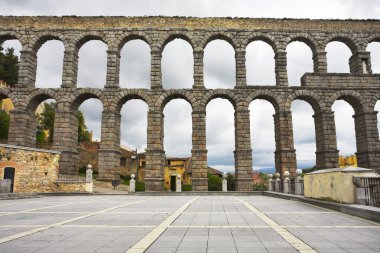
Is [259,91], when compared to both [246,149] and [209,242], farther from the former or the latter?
[209,242]

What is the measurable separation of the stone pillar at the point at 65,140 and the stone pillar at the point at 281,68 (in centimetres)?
1850

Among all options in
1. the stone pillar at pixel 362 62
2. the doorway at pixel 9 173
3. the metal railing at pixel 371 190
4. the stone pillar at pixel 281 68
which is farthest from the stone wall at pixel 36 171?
the stone pillar at pixel 362 62

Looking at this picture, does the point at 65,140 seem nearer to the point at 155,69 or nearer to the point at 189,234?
the point at 155,69

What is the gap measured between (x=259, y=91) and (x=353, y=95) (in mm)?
8300

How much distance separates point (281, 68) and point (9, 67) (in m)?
44.4

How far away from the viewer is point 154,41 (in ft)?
89.0

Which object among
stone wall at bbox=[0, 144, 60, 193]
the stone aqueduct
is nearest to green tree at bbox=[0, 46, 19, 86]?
the stone aqueduct

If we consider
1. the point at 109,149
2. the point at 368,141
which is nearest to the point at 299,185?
the point at 368,141

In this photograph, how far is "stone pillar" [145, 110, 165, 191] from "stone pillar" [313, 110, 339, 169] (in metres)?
13.5

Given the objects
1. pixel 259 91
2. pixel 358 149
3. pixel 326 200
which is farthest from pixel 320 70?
pixel 326 200

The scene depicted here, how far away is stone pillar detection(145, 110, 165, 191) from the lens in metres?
24.5

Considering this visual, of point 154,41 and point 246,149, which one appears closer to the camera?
point 246,149

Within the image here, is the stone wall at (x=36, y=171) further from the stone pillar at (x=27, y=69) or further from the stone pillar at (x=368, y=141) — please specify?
the stone pillar at (x=368, y=141)

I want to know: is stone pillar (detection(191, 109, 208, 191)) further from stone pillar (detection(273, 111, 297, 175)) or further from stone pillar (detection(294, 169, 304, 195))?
stone pillar (detection(294, 169, 304, 195))
